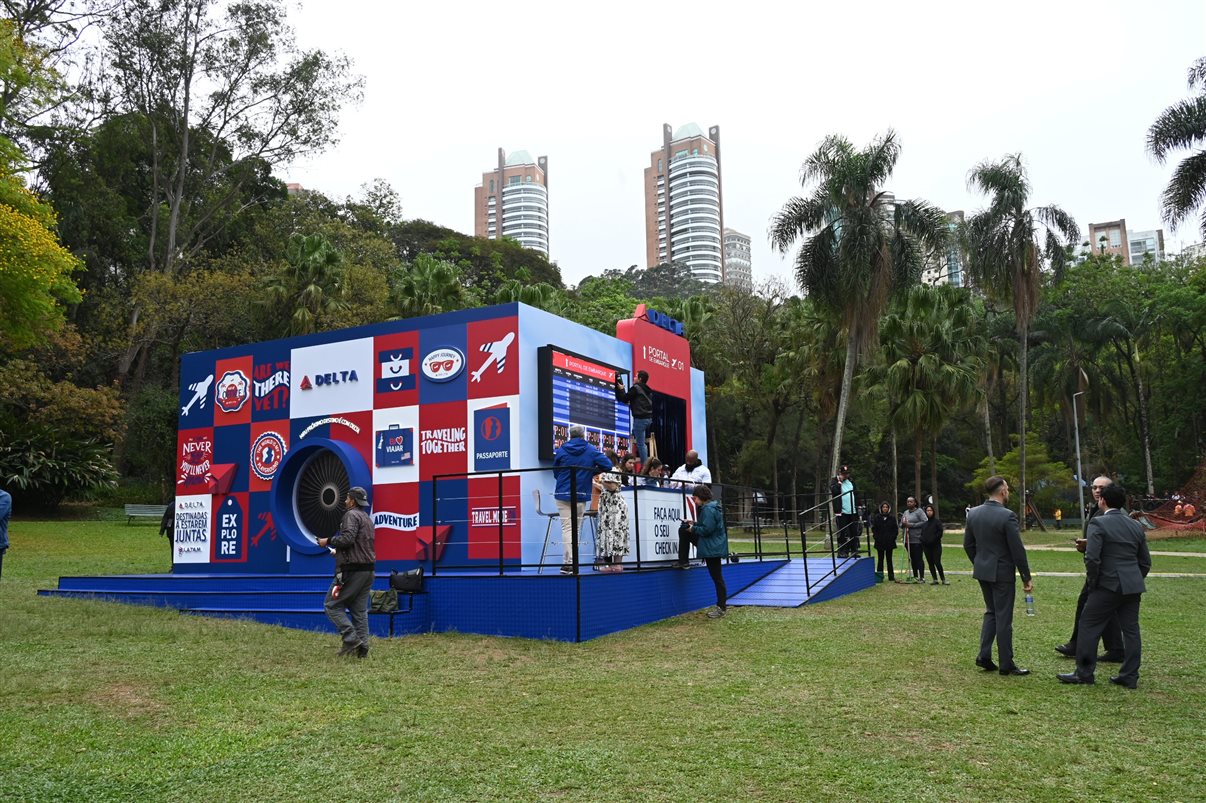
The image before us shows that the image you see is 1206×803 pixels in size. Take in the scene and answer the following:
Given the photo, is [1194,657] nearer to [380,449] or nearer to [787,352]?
[380,449]

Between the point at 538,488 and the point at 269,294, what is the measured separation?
80.4 ft

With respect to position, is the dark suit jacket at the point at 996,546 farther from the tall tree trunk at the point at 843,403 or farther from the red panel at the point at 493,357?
the tall tree trunk at the point at 843,403

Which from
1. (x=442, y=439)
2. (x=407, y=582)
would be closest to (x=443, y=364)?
(x=442, y=439)

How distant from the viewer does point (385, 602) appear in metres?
10.4

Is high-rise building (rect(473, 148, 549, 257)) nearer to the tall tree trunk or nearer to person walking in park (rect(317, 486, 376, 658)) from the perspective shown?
the tall tree trunk

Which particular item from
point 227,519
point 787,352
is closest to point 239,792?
point 227,519

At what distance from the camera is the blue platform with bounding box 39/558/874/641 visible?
10.1 metres

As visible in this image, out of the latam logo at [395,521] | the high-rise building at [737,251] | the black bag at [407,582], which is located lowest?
the black bag at [407,582]

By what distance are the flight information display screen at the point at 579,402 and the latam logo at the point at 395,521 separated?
7.15ft

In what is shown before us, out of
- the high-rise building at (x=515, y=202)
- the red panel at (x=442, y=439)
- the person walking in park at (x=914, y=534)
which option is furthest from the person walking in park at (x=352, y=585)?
the high-rise building at (x=515, y=202)

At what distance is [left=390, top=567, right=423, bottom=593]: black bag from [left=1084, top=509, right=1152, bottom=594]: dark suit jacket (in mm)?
6869

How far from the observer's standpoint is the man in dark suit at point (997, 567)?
7.79 meters

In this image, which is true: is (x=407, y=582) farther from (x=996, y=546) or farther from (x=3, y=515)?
(x=996, y=546)

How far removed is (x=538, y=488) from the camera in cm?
1259
